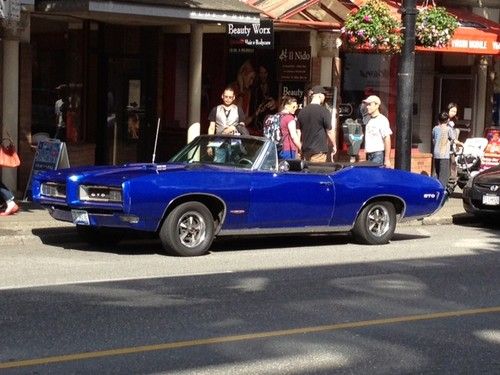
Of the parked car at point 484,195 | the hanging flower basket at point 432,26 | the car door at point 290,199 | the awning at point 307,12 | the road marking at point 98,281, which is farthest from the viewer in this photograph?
the awning at point 307,12

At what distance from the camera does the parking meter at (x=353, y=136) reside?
20.5 m

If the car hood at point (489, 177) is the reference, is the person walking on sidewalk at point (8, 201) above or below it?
below

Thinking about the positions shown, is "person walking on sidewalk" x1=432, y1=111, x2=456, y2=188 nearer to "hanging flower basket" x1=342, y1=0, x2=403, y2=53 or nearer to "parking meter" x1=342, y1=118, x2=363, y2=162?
"parking meter" x1=342, y1=118, x2=363, y2=162

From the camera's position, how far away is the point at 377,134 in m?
17.5

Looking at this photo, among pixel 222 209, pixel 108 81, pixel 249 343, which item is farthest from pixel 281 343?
pixel 108 81

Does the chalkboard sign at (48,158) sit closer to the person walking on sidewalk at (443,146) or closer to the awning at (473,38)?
the person walking on sidewalk at (443,146)

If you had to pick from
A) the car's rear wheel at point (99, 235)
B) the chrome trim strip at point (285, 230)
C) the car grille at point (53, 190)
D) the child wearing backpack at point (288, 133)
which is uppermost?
the child wearing backpack at point (288, 133)

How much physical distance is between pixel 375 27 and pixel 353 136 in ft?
8.71

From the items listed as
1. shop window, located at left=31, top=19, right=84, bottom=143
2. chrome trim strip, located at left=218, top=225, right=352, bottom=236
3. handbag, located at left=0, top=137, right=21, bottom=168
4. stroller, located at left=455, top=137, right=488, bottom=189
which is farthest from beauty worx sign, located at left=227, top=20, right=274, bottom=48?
chrome trim strip, located at left=218, top=225, right=352, bottom=236

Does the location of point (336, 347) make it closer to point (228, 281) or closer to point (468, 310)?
point (468, 310)

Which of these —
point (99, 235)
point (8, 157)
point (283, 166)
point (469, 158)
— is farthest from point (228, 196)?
point (469, 158)

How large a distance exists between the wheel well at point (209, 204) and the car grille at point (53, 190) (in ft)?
3.98

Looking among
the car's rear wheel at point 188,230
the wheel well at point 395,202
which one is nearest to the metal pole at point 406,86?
the wheel well at point 395,202

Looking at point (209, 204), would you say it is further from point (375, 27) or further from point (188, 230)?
point (375, 27)
